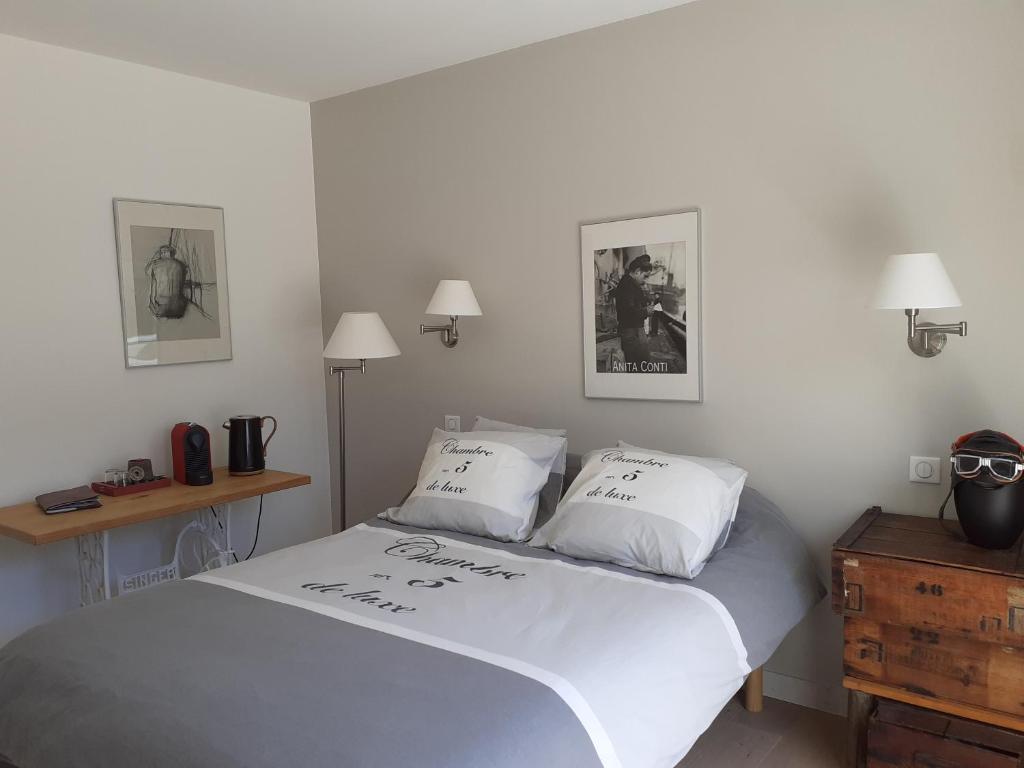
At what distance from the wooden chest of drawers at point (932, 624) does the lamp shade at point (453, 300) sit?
69.3 inches

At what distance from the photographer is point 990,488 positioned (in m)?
2.18

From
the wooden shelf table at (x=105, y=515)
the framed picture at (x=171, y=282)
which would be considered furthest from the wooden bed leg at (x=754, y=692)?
the framed picture at (x=171, y=282)

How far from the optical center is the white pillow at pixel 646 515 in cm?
241

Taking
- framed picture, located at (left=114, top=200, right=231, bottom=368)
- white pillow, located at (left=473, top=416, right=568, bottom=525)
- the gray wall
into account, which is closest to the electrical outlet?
the gray wall

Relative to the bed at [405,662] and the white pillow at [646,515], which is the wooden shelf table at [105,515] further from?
the white pillow at [646,515]

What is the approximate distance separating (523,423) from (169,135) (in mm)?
2065

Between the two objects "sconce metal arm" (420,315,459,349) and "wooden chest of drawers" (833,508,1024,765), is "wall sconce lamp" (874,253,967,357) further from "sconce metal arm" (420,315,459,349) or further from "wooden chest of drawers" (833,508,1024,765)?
"sconce metal arm" (420,315,459,349)

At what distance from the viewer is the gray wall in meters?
2.48

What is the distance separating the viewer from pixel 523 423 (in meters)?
3.57

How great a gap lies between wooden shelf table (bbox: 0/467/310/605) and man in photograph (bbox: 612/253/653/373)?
1552 millimetres

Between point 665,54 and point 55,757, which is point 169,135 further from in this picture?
point 55,757

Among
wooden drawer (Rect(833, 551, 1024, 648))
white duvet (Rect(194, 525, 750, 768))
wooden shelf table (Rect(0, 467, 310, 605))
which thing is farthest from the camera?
wooden shelf table (Rect(0, 467, 310, 605))

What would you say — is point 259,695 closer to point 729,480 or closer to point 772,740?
point 729,480

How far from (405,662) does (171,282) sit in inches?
97.5
